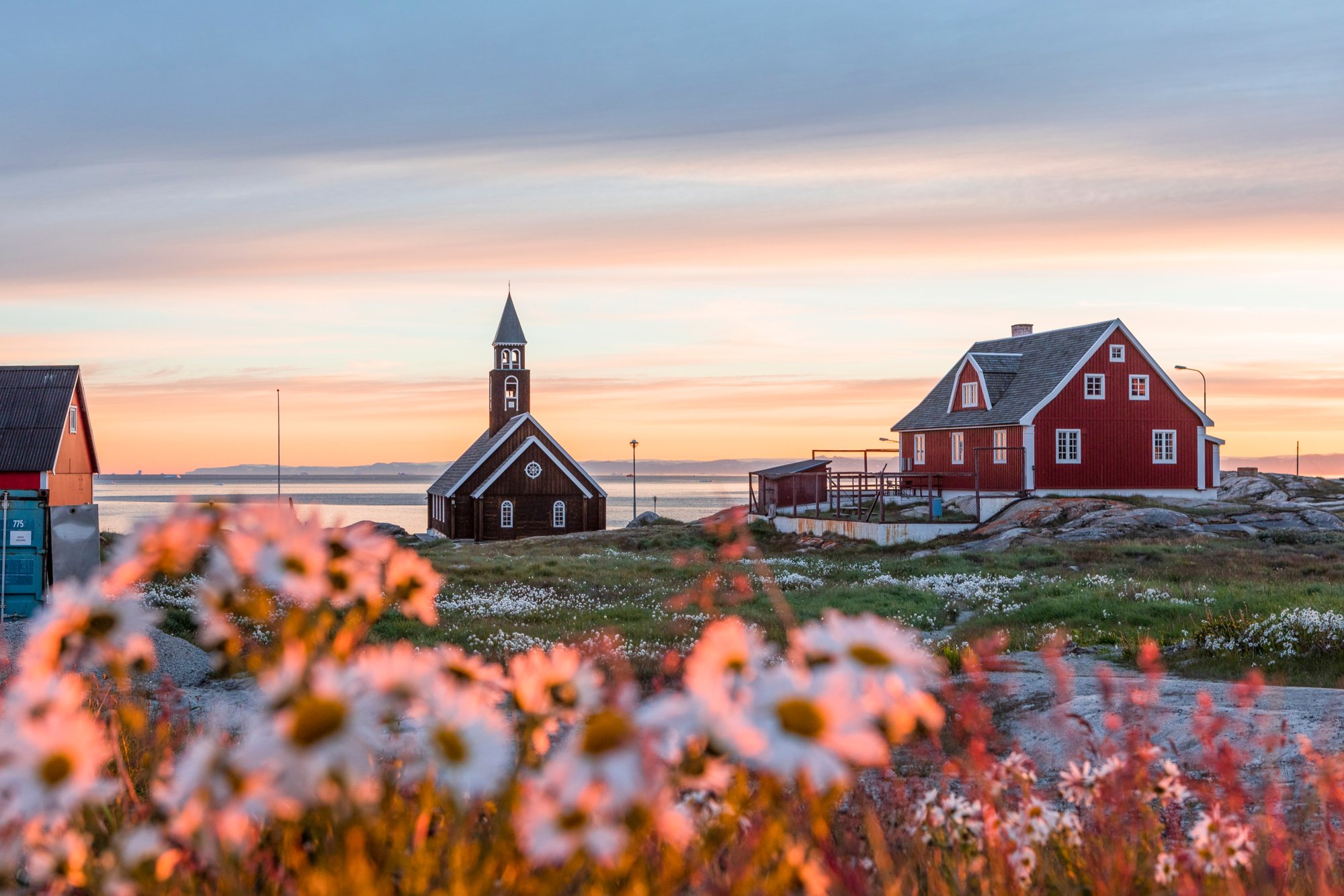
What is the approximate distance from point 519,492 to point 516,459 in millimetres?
1718

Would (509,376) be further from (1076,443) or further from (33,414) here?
(1076,443)

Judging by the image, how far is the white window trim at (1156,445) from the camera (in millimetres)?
47438

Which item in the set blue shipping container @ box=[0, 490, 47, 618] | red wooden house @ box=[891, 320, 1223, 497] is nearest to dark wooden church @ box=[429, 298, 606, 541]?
red wooden house @ box=[891, 320, 1223, 497]

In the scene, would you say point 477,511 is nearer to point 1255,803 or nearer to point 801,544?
point 801,544

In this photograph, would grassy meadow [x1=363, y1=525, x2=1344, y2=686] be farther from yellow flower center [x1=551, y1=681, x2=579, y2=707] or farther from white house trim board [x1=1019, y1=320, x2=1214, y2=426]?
white house trim board [x1=1019, y1=320, x2=1214, y2=426]

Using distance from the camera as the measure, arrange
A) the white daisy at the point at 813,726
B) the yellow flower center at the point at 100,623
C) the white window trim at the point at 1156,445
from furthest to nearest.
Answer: the white window trim at the point at 1156,445 < the yellow flower center at the point at 100,623 < the white daisy at the point at 813,726

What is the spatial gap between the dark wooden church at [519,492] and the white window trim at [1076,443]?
23543 mm

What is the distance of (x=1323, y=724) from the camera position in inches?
341

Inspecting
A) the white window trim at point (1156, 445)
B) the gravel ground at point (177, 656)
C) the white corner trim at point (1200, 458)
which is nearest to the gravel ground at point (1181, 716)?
the gravel ground at point (177, 656)

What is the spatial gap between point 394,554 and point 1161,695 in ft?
30.9

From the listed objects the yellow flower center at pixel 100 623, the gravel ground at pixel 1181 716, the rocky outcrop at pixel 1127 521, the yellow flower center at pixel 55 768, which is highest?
the yellow flower center at pixel 100 623

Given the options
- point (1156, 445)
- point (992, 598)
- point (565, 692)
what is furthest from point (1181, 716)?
point (1156, 445)

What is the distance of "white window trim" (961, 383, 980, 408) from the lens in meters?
50.5

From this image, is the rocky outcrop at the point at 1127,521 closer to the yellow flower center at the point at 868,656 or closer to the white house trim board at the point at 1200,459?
the white house trim board at the point at 1200,459
